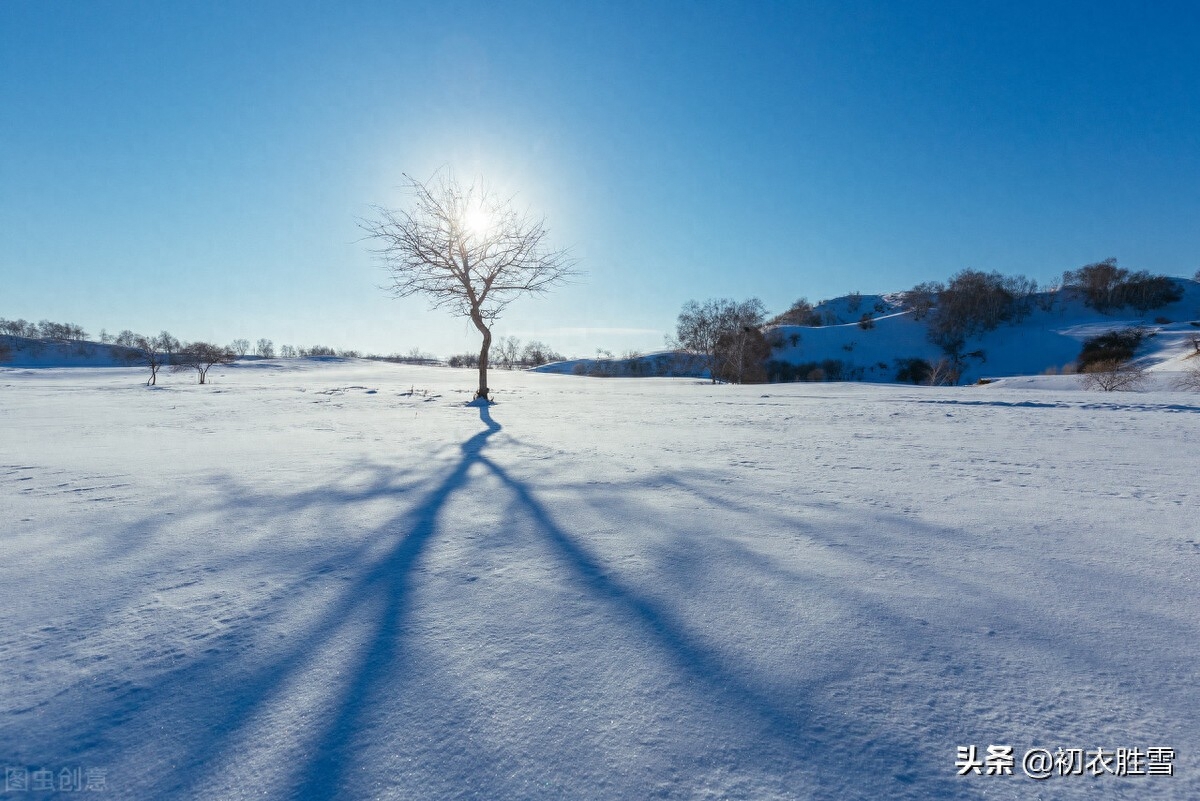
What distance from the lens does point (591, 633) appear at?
5.24 ft

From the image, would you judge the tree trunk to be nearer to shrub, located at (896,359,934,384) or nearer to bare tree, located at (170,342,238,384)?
bare tree, located at (170,342,238,384)

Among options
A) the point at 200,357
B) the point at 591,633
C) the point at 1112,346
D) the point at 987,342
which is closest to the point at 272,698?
the point at 591,633

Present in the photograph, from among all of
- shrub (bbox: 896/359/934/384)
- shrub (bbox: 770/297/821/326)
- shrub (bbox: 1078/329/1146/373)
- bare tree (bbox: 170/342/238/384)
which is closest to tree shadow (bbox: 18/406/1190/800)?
bare tree (bbox: 170/342/238/384)

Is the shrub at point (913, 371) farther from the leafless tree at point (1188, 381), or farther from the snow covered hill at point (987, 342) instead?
the leafless tree at point (1188, 381)

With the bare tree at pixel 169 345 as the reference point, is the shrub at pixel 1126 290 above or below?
above

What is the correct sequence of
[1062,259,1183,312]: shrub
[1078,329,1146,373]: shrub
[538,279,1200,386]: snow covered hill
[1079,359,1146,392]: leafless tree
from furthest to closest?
1. [1062,259,1183,312]: shrub
2. [538,279,1200,386]: snow covered hill
3. [1078,329,1146,373]: shrub
4. [1079,359,1146,392]: leafless tree

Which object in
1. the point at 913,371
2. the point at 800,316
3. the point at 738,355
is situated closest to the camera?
the point at 738,355

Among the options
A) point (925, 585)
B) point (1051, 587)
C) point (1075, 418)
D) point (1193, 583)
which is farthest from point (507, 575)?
point (1075, 418)

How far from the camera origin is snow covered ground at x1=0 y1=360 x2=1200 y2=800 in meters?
1.09

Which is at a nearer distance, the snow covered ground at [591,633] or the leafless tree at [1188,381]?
the snow covered ground at [591,633]

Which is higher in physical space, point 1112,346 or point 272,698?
point 1112,346

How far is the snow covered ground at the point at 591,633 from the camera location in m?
1.09

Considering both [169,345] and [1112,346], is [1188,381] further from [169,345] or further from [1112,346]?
[169,345]

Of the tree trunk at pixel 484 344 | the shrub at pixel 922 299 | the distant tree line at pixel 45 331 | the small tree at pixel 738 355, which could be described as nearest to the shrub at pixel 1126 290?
the shrub at pixel 922 299
